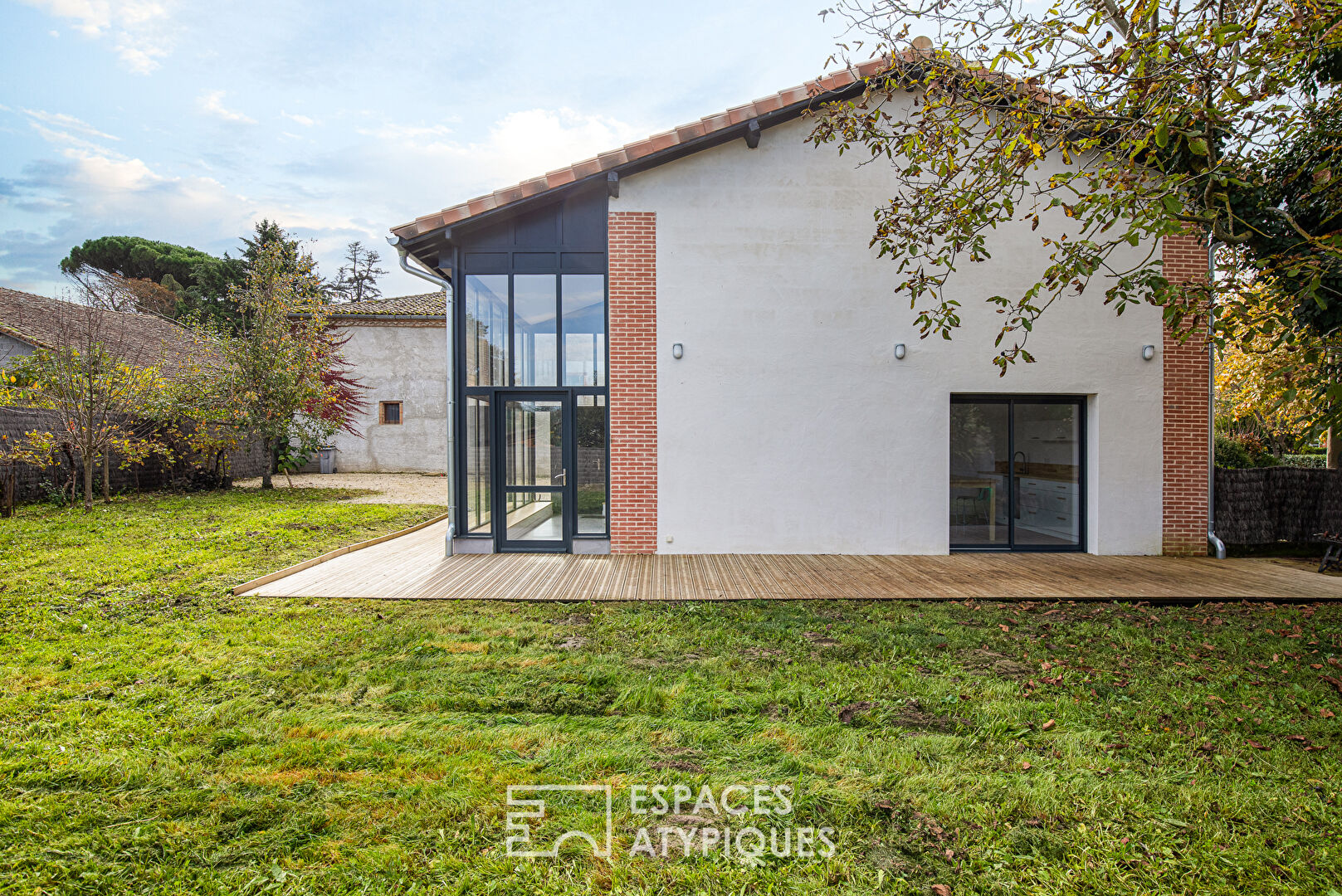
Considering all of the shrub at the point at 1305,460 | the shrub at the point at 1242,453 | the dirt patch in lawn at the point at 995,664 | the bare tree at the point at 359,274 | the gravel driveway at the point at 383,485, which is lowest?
the dirt patch in lawn at the point at 995,664

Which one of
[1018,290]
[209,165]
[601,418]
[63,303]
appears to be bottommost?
[601,418]

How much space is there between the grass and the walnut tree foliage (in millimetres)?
2342

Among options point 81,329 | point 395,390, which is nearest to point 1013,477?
point 81,329

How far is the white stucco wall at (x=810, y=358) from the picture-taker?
305 inches

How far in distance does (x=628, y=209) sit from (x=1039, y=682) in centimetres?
666

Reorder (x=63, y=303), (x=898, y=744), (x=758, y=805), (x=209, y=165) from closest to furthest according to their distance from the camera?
(x=758, y=805), (x=898, y=744), (x=63, y=303), (x=209, y=165)

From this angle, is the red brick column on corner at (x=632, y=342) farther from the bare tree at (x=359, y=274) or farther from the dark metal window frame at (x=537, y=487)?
the bare tree at (x=359, y=274)

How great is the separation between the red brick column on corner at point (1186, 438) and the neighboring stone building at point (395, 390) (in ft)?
60.9

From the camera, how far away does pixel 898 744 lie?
117 inches

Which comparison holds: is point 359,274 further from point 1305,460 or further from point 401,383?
point 1305,460

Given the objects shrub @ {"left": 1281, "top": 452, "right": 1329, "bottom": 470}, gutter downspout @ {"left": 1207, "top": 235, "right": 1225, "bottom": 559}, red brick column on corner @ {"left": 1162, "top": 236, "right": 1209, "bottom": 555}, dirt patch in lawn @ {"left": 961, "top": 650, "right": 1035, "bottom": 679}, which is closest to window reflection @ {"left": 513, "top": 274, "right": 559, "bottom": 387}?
dirt patch in lawn @ {"left": 961, "top": 650, "right": 1035, "bottom": 679}

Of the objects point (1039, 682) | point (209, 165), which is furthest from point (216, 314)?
point (1039, 682)

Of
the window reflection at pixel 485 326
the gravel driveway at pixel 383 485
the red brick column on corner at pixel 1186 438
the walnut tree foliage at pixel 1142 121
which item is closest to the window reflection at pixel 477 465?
the window reflection at pixel 485 326

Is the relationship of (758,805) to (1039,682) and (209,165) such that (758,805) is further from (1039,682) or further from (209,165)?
(209,165)
